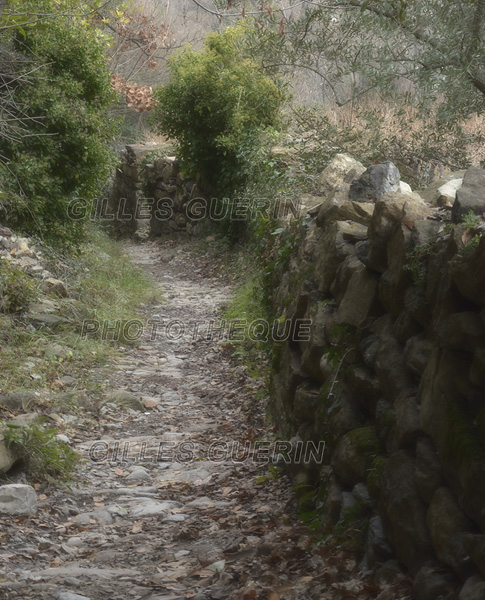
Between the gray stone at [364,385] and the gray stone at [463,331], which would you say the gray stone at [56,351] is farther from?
the gray stone at [463,331]

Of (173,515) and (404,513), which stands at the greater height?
(404,513)

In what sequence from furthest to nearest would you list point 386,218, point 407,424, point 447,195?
1. point 447,195
2. point 386,218
3. point 407,424

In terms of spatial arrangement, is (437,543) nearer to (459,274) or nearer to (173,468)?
(459,274)

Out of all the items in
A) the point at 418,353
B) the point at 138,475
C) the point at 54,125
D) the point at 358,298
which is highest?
the point at 54,125

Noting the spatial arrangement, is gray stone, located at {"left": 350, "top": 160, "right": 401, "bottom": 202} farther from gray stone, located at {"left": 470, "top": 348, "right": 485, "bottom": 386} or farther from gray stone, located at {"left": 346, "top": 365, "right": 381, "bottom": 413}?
gray stone, located at {"left": 470, "top": 348, "right": 485, "bottom": 386}

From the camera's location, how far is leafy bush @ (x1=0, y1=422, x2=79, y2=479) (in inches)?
196

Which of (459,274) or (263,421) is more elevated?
(459,274)

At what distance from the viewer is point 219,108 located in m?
14.9

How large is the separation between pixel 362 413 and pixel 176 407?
11.0ft

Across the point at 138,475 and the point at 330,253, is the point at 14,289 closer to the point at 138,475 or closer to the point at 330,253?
the point at 138,475

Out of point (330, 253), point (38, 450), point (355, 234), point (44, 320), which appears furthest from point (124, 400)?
point (355, 234)

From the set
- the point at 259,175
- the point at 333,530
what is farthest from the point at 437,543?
the point at 259,175

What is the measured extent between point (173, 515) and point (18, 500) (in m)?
1.06

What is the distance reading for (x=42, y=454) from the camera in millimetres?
5098
